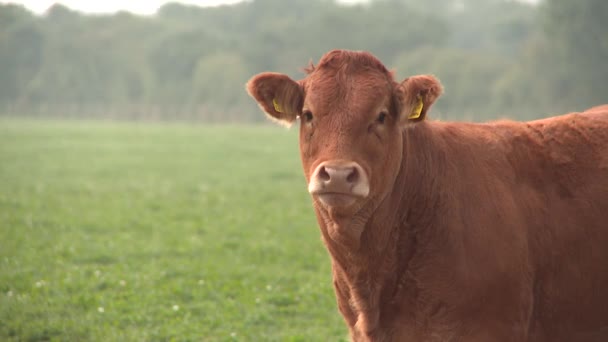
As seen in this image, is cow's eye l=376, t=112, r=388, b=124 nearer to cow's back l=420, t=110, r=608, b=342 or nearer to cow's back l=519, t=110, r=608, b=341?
cow's back l=420, t=110, r=608, b=342

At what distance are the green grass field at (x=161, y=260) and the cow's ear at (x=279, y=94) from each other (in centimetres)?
285

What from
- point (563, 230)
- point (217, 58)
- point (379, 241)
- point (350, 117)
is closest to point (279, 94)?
point (350, 117)

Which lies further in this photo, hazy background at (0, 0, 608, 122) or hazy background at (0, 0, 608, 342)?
hazy background at (0, 0, 608, 122)

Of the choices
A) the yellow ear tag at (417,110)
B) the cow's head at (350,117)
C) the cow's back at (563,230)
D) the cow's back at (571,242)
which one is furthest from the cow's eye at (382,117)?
the cow's back at (571,242)

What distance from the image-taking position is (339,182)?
13.0 feet

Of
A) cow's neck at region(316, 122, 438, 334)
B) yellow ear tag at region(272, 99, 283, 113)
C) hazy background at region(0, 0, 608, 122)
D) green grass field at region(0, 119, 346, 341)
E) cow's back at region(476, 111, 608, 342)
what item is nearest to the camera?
cow's neck at region(316, 122, 438, 334)

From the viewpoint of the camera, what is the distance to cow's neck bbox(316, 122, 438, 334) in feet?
14.7

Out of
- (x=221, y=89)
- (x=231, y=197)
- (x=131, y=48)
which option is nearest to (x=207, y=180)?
(x=231, y=197)

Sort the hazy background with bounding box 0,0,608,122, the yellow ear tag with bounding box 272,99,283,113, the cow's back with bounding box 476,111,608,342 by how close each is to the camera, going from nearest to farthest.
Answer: the cow's back with bounding box 476,111,608,342, the yellow ear tag with bounding box 272,99,283,113, the hazy background with bounding box 0,0,608,122

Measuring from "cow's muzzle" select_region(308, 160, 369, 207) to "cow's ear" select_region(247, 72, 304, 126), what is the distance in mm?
739

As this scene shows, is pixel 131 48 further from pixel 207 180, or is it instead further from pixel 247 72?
pixel 207 180

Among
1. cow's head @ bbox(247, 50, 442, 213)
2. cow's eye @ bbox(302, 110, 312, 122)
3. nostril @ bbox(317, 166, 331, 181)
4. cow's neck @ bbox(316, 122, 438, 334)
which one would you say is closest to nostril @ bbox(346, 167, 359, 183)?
cow's head @ bbox(247, 50, 442, 213)

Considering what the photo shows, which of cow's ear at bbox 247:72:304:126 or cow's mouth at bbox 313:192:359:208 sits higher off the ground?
cow's ear at bbox 247:72:304:126

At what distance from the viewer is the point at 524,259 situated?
4.45 metres
